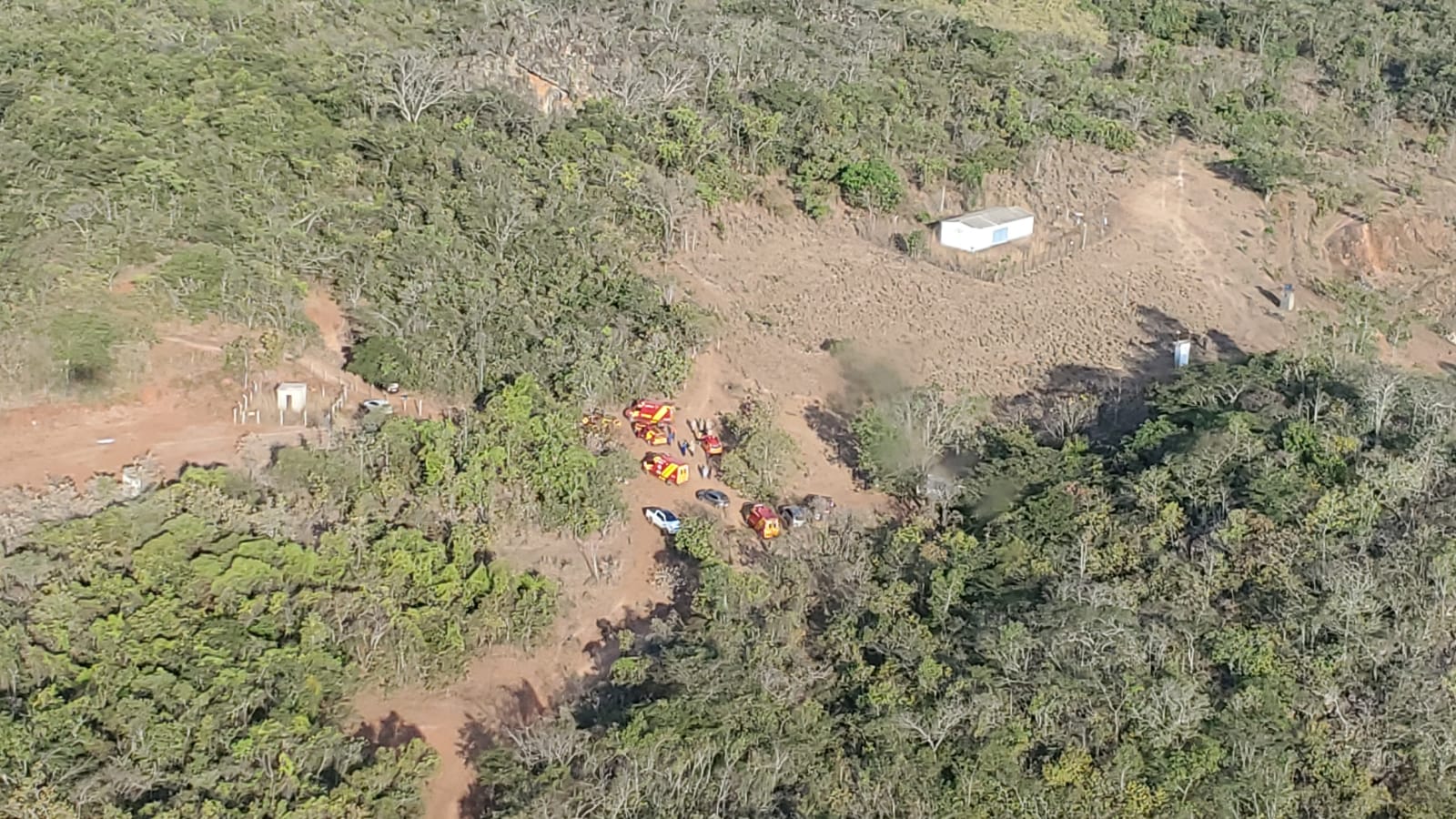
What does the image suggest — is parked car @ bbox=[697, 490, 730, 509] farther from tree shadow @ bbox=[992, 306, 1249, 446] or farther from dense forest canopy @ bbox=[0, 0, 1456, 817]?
tree shadow @ bbox=[992, 306, 1249, 446]

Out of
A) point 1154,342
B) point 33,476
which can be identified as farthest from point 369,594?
point 1154,342

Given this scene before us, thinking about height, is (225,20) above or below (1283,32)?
above

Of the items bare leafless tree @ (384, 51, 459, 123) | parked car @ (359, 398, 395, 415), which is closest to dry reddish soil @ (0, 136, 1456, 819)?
parked car @ (359, 398, 395, 415)

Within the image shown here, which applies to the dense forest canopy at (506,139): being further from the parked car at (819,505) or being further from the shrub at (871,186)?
the parked car at (819,505)

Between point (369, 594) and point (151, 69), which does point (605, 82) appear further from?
point (369, 594)

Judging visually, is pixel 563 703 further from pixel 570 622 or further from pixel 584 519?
pixel 584 519

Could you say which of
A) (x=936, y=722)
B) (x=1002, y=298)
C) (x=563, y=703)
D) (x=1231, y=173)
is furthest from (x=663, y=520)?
(x=1231, y=173)
